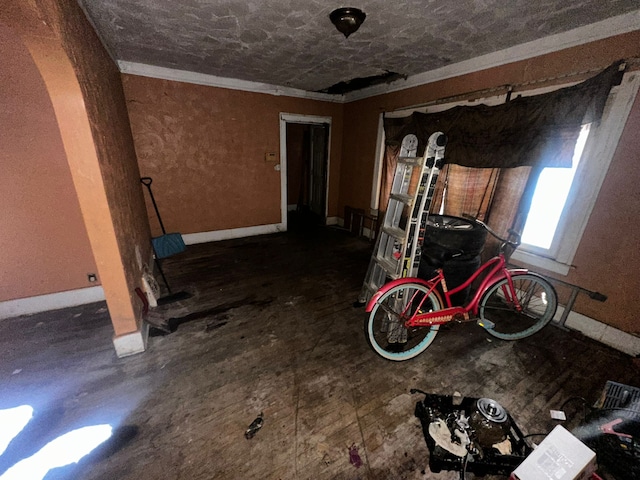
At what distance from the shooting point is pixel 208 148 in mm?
4094

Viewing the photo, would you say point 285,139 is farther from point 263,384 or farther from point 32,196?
point 263,384

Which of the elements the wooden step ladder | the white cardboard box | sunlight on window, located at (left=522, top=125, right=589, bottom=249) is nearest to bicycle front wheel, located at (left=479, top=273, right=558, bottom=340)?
sunlight on window, located at (left=522, top=125, right=589, bottom=249)

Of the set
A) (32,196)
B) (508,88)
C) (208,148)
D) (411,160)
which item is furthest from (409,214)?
(208,148)

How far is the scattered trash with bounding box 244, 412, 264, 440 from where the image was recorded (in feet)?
4.90

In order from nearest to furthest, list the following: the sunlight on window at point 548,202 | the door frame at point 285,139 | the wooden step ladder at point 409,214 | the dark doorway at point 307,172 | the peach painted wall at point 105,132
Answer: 1. the peach painted wall at point 105,132
2. the wooden step ladder at point 409,214
3. the sunlight on window at point 548,202
4. the door frame at point 285,139
5. the dark doorway at point 307,172

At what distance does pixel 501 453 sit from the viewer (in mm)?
1347

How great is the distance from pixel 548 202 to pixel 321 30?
108 inches

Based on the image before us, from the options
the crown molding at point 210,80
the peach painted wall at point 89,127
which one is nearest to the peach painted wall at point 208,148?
the crown molding at point 210,80

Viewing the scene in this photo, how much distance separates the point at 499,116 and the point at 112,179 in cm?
368

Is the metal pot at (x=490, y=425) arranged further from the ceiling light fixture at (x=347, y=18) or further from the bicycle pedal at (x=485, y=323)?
the ceiling light fixture at (x=347, y=18)

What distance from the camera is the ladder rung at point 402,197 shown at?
2001 mm

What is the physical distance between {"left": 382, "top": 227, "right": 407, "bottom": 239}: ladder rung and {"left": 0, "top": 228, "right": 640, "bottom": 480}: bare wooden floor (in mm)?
968

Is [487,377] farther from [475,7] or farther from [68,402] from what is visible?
[68,402]

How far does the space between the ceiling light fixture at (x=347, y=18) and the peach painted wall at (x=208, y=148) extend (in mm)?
2695
